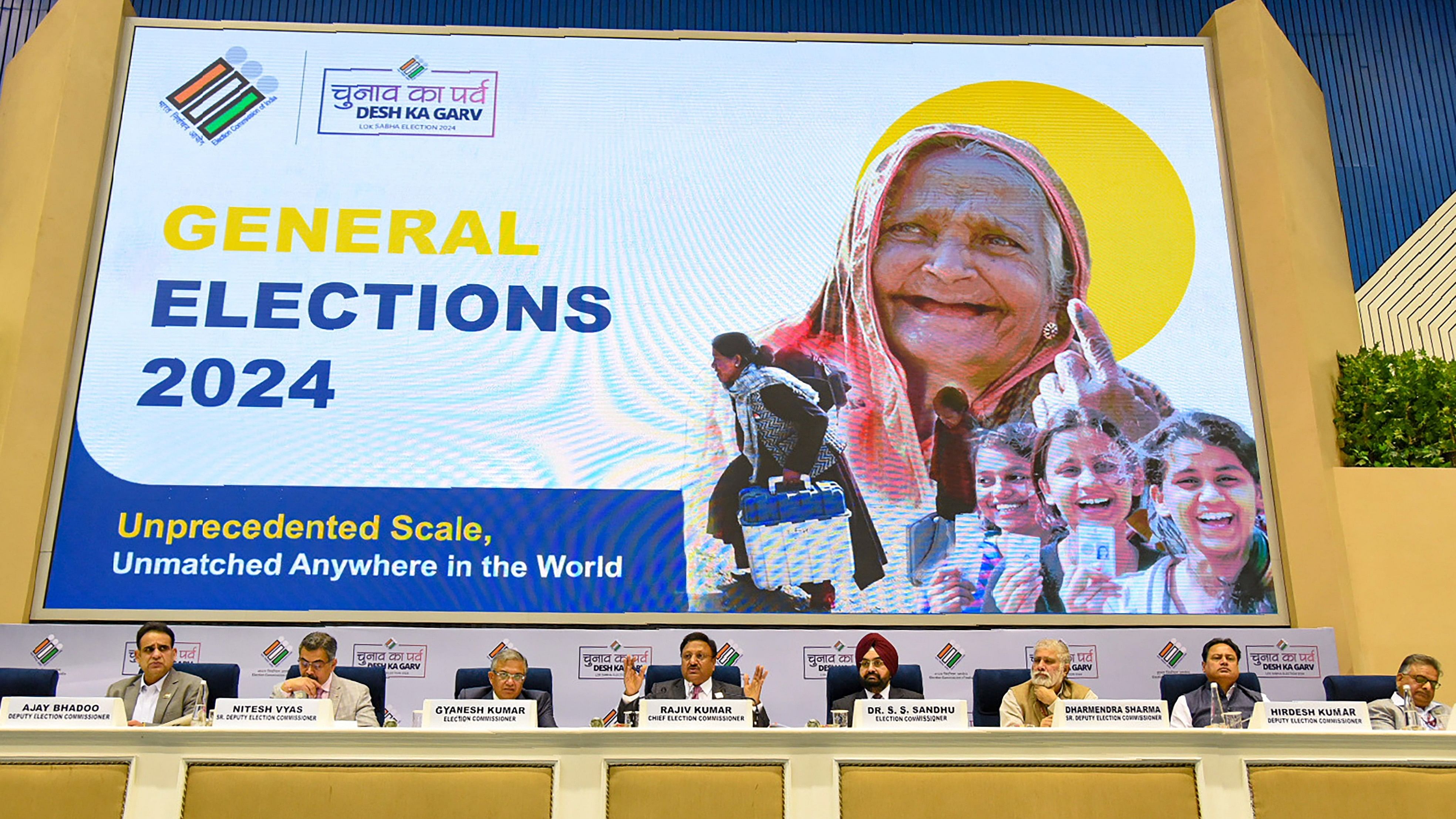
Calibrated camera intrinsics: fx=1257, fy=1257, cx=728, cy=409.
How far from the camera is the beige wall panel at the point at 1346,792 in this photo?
3439mm

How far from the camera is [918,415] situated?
7.45 m

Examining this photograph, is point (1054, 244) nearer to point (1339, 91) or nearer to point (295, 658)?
point (1339, 91)

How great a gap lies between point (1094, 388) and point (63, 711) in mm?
5761

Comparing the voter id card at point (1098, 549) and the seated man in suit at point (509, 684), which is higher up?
the voter id card at point (1098, 549)

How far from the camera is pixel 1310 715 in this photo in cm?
366

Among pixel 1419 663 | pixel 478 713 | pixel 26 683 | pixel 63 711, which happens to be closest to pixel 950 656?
pixel 1419 663

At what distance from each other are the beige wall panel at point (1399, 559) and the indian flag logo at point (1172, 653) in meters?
1.07

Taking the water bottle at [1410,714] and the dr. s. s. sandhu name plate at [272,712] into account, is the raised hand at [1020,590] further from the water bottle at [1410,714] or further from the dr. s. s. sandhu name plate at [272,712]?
the dr. s. s. sandhu name plate at [272,712]

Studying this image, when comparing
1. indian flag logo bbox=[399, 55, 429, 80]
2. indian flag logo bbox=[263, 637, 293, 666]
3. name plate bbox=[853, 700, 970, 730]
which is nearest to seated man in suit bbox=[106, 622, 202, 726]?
indian flag logo bbox=[263, 637, 293, 666]

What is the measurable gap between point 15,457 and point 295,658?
205 centimetres

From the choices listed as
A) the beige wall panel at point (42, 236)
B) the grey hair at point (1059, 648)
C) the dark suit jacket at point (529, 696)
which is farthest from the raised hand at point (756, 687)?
the beige wall panel at point (42, 236)

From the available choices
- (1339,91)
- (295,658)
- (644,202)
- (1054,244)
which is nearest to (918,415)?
(1054,244)

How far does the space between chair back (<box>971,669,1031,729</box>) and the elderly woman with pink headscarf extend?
199 cm

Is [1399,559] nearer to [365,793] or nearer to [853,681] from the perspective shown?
[853,681]
